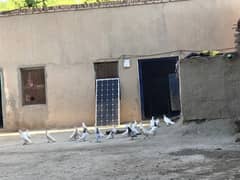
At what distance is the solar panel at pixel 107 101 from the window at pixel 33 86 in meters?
2.10

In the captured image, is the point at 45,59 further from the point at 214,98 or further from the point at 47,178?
the point at 47,178

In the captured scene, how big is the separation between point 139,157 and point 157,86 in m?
11.1

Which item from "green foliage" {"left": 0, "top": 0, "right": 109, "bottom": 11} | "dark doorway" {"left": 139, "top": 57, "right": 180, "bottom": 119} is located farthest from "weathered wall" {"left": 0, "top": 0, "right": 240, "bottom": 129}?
"green foliage" {"left": 0, "top": 0, "right": 109, "bottom": 11}

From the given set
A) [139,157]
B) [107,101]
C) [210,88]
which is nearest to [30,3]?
[107,101]

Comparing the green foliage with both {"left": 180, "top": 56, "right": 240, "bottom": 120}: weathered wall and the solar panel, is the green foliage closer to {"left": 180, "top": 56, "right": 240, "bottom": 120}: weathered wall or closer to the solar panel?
the solar panel

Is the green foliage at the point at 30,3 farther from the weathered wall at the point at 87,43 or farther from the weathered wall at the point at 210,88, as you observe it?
the weathered wall at the point at 210,88

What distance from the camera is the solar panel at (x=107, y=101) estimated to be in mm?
20156

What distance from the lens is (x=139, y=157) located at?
10102 millimetres

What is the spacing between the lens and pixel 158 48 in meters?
20.4

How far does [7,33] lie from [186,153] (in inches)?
493

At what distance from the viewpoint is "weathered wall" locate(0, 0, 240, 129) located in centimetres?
2030

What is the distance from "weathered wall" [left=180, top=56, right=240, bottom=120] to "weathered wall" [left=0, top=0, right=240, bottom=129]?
6.64 meters

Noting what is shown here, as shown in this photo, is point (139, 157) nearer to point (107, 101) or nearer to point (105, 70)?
point (107, 101)

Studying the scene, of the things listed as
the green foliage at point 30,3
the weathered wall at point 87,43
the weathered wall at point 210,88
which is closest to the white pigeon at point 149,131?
the weathered wall at point 210,88
